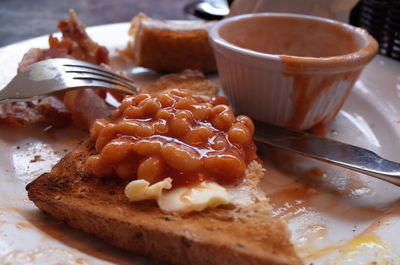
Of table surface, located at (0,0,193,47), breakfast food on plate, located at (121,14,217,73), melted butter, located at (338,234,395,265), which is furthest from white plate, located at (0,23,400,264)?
table surface, located at (0,0,193,47)

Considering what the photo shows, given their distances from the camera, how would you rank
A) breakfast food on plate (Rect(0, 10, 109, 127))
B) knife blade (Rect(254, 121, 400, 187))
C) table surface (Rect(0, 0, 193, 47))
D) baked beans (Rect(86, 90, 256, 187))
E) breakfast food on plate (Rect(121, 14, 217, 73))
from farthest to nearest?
table surface (Rect(0, 0, 193, 47)) → breakfast food on plate (Rect(121, 14, 217, 73)) → breakfast food on plate (Rect(0, 10, 109, 127)) → knife blade (Rect(254, 121, 400, 187)) → baked beans (Rect(86, 90, 256, 187))

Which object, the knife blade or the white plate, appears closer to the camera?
the white plate

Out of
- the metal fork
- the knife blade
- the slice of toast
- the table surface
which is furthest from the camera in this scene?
the table surface

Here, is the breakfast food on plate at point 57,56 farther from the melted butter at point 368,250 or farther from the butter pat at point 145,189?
the melted butter at point 368,250

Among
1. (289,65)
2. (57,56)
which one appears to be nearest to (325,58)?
(289,65)

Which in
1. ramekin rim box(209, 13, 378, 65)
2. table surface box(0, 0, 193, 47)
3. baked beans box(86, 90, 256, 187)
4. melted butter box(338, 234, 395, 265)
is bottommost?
table surface box(0, 0, 193, 47)

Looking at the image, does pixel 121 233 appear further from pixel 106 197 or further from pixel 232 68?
pixel 232 68

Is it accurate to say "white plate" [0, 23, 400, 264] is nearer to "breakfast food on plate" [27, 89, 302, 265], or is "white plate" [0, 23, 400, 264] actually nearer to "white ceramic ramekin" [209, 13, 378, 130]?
"breakfast food on plate" [27, 89, 302, 265]

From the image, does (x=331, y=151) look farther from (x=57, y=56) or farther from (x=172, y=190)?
(x=57, y=56)
